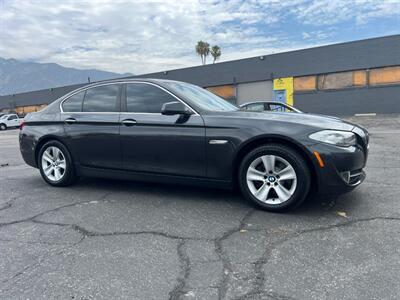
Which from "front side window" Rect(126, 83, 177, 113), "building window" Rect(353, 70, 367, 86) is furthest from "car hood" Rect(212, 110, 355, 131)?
"building window" Rect(353, 70, 367, 86)

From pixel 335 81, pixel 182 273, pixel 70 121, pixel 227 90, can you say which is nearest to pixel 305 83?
pixel 335 81

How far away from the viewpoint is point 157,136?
14.1 feet

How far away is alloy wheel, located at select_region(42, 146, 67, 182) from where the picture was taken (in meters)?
5.16

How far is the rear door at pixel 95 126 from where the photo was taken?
4664 millimetres

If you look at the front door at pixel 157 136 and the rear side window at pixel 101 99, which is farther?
the rear side window at pixel 101 99

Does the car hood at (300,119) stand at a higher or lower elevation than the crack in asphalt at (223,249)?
higher

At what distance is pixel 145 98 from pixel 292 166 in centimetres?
208

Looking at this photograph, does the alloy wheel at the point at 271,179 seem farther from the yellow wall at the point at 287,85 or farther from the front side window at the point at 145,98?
the yellow wall at the point at 287,85

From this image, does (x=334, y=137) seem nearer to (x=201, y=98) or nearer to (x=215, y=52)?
Result: (x=201, y=98)

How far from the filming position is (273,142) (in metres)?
3.82

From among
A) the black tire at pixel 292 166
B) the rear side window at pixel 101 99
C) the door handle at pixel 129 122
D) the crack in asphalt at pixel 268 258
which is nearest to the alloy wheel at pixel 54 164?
the rear side window at pixel 101 99

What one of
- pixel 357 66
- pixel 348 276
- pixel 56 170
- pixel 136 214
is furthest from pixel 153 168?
pixel 357 66

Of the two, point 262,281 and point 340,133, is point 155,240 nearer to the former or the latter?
point 262,281

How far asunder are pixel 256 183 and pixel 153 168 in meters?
1.32
